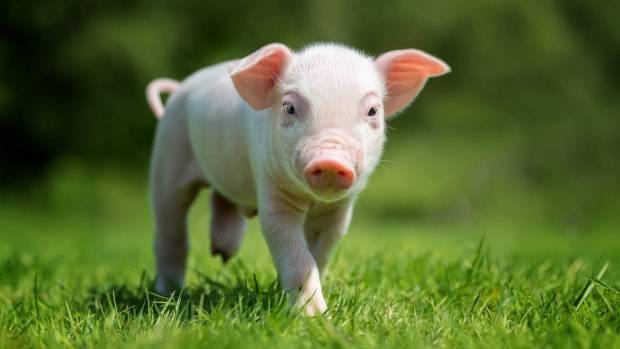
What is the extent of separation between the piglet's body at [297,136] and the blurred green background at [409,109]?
7440 millimetres

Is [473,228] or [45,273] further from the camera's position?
[473,228]

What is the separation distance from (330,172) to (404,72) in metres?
0.95

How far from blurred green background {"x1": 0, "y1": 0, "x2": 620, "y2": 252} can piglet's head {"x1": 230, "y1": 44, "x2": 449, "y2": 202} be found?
817 centimetres

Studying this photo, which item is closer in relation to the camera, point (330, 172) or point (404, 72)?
point (330, 172)

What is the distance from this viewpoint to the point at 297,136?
8.95 feet

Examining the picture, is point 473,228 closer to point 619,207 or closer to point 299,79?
point 619,207

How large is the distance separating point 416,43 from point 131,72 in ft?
20.7

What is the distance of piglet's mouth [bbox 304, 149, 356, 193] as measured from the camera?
242 cm

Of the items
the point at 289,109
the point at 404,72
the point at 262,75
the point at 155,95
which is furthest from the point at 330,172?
the point at 155,95

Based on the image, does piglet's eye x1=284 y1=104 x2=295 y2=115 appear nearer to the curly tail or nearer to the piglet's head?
the piglet's head

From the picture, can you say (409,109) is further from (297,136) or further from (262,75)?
(297,136)

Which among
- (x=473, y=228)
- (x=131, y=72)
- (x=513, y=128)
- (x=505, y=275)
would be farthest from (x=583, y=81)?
(x=505, y=275)

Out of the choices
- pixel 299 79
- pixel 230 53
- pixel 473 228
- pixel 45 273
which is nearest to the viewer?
pixel 299 79

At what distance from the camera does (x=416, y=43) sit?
587 inches
